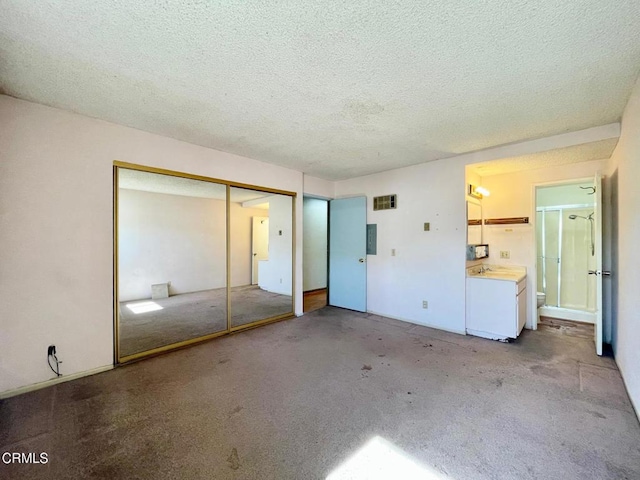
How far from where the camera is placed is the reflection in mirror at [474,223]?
3.91 m

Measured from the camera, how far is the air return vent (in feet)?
15.0

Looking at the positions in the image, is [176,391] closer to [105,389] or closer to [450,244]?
[105,389]

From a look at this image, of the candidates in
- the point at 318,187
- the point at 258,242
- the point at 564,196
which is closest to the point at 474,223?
the point at 564,196

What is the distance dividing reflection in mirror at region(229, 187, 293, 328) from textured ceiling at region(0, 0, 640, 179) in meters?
1.86

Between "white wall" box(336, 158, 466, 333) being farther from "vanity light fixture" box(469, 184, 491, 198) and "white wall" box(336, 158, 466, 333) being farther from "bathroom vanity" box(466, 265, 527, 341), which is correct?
"vanity light fixture" box(469, 184, 491, 198)

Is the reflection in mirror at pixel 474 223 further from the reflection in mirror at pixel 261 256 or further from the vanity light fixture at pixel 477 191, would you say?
the reflection in mirror at pixel 261 256

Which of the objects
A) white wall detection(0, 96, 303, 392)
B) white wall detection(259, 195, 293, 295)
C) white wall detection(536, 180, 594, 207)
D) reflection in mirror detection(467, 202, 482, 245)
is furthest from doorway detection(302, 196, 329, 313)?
white wall detection(536, 180, 594, 207)

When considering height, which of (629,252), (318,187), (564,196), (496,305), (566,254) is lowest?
(496,305)

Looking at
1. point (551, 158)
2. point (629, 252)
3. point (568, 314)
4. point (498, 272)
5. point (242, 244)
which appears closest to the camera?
point (629, 252)

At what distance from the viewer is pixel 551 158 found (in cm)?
349

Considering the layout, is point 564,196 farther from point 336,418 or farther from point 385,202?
point 336,418

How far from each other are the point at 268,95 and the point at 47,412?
3069mm

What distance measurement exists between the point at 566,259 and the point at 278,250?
5.36 metres

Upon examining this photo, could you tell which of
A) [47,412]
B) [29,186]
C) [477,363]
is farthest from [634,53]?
[47,412]
